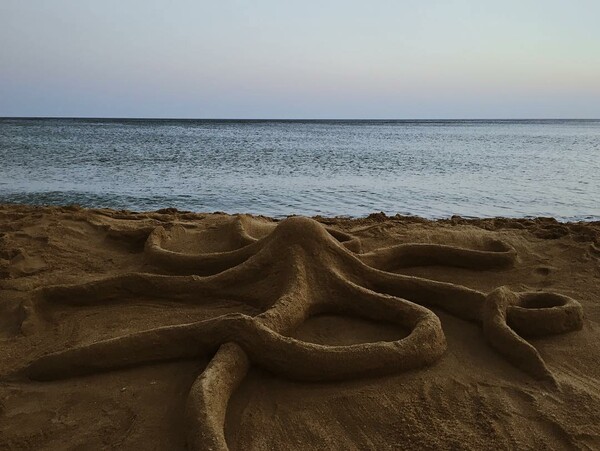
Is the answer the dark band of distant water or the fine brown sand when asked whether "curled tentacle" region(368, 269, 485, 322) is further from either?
the dark band of distant water

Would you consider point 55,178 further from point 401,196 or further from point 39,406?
point 39,406

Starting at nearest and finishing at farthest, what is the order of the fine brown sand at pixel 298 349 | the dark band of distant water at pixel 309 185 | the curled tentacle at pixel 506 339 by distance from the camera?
the fine brown sand at pixel 298 349 → the curled tentacle at pixel 506 339 → the dark band of distant water at pixel 309 185

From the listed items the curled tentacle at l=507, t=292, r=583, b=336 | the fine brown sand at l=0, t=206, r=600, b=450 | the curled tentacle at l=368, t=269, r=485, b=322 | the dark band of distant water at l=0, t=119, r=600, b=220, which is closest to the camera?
the fine brown sand at l=0, t=206, r=600, b=450

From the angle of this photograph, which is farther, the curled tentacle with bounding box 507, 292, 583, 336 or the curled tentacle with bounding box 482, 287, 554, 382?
the curled tentacle with bounding box 507, 292, 583, 336

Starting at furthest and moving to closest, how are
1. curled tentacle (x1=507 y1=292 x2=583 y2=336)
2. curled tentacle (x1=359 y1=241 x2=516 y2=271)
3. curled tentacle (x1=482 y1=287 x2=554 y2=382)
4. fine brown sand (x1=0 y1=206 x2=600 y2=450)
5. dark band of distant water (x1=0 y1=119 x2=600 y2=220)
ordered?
dark band of distant water (x1=0 y1=119 x2=600 y2=220) → curled tentacle (x1=359 y1=241 x2=516 y2=271) → curled tentacle (x1=507 y1=292 x2=583 y2=336) → curled tentacle (x1=482 y1=287 x2=554 y2=382) → fine brown sand (x1=0 y1=206 x2=600 y2=450)

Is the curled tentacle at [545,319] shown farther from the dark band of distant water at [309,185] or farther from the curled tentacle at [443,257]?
the dark band of distant water at [309,185]

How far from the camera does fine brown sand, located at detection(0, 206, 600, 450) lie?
2.40 m

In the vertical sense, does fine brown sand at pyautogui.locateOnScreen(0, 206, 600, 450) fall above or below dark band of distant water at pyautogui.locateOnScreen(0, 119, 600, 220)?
above

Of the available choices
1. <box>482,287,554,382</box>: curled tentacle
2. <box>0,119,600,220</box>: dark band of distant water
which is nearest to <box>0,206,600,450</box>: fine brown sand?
<box>482,287,554,382</box>: curled tentacle

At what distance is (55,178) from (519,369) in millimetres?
12237

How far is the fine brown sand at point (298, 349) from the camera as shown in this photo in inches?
94.4

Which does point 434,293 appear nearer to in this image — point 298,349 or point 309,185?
point 298,349

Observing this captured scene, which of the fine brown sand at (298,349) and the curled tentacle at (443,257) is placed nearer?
the fine brown sand at (298,349)

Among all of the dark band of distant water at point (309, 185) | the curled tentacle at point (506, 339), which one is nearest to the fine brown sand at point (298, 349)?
the curled tentacle at point (506, 339)
